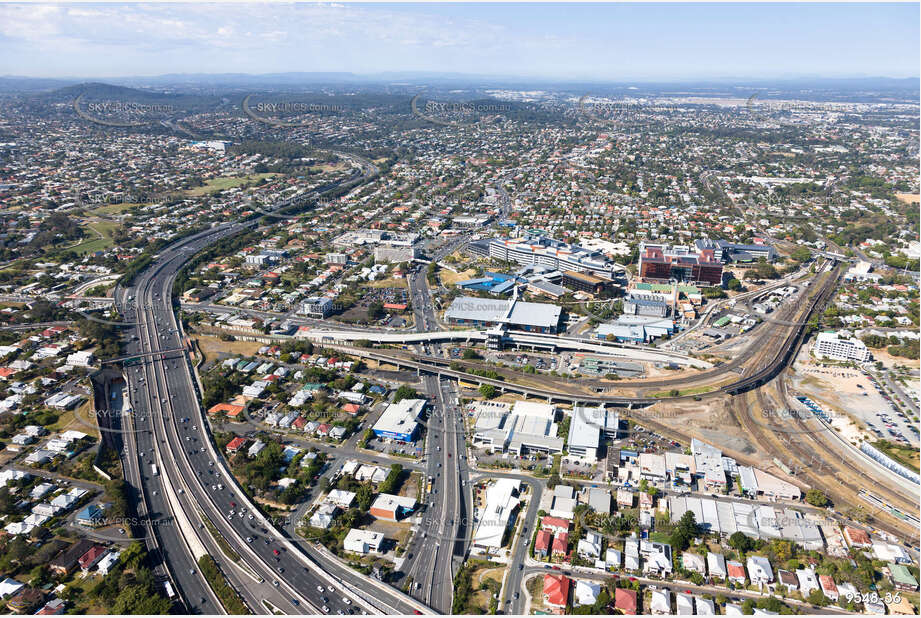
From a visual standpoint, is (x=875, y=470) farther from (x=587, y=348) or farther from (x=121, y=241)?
(x=121, y=241)

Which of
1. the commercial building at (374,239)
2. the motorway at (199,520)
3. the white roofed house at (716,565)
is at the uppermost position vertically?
the commercial building at (374,239)

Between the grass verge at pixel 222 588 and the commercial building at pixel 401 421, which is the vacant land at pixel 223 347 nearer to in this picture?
the commercial building at pixel 401 421

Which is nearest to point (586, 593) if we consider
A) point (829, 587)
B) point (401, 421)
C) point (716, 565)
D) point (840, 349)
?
point (716, 565)

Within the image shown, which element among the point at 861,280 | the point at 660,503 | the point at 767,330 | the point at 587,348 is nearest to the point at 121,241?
the point at 587,348

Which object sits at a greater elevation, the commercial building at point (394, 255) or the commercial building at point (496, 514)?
the commercial building at point (394, 255)

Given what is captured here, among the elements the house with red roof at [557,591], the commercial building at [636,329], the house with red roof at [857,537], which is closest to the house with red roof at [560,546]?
the house with red roof at [557,591]

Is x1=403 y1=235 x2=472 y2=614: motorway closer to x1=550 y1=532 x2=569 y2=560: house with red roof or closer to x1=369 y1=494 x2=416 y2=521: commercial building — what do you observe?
x1=369 y1=494 x2=416 y2=521: commercial building
